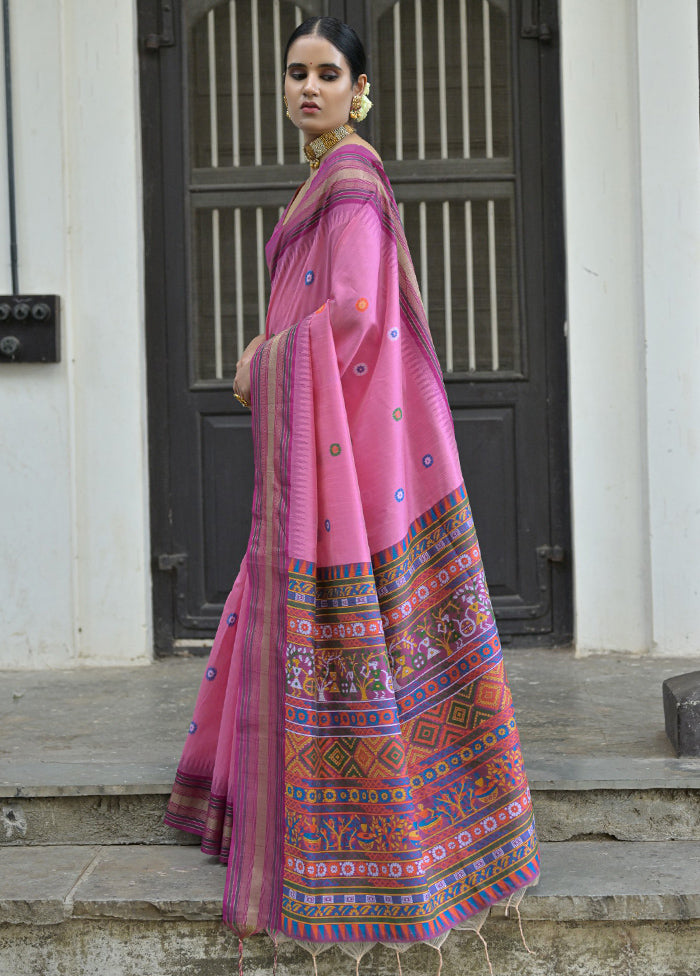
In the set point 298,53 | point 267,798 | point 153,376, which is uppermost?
point 298,53

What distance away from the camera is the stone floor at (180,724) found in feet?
10.2

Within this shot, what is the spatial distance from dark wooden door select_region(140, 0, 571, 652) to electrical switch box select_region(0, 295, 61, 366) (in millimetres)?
414

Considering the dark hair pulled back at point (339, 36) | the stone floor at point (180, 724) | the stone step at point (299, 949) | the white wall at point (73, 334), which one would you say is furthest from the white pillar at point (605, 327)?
the dark hair pulled back at point (339, 36)

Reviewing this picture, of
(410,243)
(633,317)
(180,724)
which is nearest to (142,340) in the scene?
(410,243)

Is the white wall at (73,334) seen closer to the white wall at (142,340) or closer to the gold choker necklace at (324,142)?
the white wall at (142,340)

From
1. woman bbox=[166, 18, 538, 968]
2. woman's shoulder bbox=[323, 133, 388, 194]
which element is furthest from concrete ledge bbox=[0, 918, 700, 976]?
woman's shoulder bbox=[323, 133, 388, 194]

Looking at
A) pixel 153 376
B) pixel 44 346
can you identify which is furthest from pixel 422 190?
pixel 44 346

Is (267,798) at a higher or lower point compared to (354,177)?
lower

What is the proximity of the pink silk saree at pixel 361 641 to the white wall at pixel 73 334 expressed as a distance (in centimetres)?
205

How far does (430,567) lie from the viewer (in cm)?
270

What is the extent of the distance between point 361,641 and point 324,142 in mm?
1162

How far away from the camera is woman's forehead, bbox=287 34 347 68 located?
2.64 m

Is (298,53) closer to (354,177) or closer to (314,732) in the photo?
(354,177)

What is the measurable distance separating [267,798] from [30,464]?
2431 millimetres
